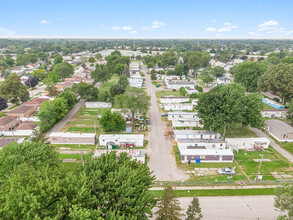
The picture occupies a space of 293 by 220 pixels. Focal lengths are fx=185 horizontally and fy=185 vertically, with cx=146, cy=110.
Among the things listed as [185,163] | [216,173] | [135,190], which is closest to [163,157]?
[185,163]

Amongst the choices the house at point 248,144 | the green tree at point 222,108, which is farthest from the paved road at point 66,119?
the house at point 248,144

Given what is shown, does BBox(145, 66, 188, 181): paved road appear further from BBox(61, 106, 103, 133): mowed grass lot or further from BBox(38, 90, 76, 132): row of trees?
BBox(38, 90, 76, 132): row of trees

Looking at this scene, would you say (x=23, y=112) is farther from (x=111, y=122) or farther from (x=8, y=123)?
(x=111, y=122)

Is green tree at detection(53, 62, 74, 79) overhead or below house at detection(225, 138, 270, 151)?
overhead

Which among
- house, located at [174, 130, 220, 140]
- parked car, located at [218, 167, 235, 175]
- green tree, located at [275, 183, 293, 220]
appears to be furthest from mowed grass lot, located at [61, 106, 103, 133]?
green tree, located at [275, 183, 293, 220]

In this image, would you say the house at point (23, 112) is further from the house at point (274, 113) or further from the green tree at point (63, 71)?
the house at point (274, 113)
